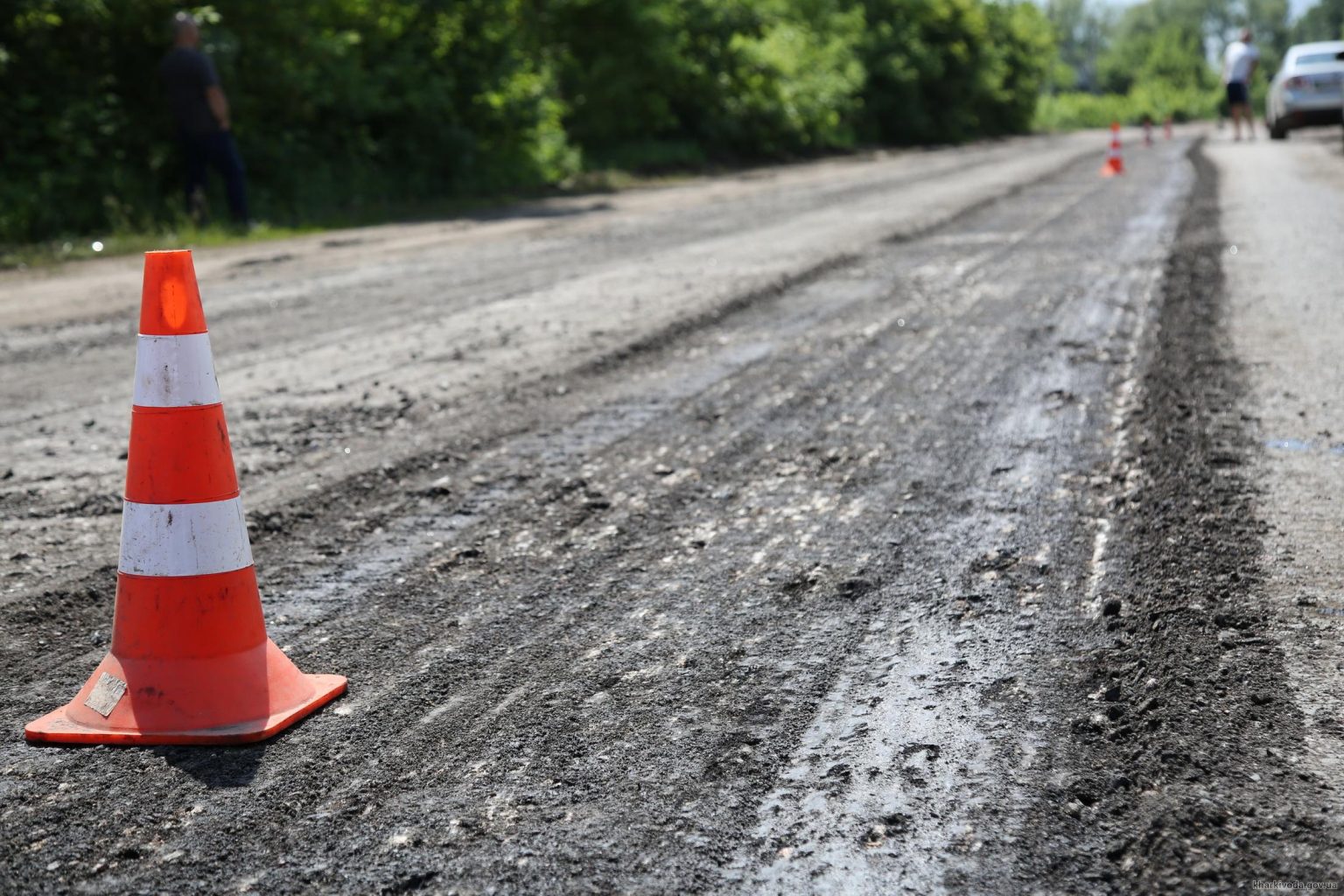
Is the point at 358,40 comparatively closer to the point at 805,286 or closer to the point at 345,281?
the point at 345,281

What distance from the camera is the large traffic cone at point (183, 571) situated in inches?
97.9

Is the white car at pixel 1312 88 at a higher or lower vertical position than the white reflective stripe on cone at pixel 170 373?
higher

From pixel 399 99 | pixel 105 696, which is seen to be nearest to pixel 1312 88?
pixel 399 99

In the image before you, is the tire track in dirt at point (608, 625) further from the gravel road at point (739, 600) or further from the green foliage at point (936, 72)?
the green foliage at point (936, 72)

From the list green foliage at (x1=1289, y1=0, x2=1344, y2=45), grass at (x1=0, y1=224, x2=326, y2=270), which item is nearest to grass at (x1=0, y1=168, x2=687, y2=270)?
grass at (x1=0, y1=224, x2=326, y2=270)

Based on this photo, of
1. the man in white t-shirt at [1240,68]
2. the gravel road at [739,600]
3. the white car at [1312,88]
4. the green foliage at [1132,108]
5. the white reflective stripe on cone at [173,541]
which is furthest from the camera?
the green foliage at [1132,108]

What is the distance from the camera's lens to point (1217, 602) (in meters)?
2.79

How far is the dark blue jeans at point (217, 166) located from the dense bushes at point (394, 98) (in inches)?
14.8

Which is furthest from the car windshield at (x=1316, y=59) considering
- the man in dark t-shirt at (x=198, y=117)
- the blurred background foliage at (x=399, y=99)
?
the man in dark t-shirt at (x=198, y=117)

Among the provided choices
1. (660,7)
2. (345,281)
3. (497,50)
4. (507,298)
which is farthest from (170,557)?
(660,7)

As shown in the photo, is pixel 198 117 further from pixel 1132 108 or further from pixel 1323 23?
pixel 1323 23

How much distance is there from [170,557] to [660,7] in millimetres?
20671

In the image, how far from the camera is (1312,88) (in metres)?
22.1

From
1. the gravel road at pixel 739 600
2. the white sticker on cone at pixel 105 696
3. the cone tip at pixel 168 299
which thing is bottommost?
the gravel road at pixel 739 600
